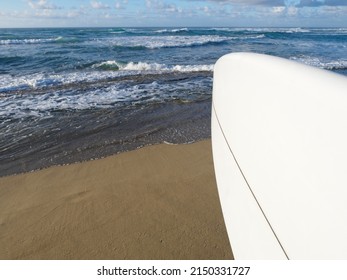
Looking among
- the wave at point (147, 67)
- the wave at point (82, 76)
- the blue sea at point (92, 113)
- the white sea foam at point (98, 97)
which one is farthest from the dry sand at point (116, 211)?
the wave at point (147, 67)

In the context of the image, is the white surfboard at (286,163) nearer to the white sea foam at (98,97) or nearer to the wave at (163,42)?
the white sea foam at (98,97)

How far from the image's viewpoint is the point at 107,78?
10469 mm

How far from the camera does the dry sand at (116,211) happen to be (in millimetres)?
2553

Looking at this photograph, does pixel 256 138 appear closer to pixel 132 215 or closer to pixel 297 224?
pixel 297 224

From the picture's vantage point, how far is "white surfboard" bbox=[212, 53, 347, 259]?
109cm

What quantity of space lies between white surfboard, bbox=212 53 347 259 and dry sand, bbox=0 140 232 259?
71 cm

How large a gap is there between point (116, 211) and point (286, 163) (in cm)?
213

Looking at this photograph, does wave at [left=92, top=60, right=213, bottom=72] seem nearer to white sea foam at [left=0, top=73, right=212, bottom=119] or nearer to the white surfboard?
white sea foam at [left=0, top=73, right=212, bottom=119]

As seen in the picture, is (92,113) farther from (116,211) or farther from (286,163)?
(286,163)

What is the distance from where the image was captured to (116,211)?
3012 millimetres

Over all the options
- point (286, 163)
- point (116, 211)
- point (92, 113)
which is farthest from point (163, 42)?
point (286, 163)

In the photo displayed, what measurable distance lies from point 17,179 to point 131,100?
4.00m

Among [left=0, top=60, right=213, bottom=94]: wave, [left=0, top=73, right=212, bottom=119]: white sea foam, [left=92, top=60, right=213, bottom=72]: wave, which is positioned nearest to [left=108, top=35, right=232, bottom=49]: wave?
[left=92, top=60, right=213, bottom=72]: wave

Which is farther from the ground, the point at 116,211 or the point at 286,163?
the point at 286,163
